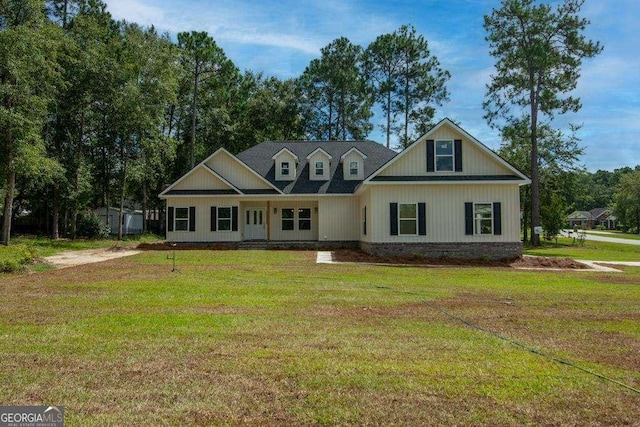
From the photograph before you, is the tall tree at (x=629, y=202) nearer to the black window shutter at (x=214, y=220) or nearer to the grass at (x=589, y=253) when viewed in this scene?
the grass at (x=589, y=253)

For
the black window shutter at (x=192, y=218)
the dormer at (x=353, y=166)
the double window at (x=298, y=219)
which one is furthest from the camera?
the double window at (x=298, y=219)

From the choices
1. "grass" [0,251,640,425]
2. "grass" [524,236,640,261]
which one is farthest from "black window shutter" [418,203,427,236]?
"grass" [0,251,640,425]

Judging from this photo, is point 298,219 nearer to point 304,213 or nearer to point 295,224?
point 295,224

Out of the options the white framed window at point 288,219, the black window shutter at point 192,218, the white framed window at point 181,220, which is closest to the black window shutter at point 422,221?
the white framed window at point 288,219

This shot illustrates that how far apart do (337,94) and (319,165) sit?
17.9 m

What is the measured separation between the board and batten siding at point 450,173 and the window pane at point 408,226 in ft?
6.44

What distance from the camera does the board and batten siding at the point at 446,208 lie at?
64.4 ft

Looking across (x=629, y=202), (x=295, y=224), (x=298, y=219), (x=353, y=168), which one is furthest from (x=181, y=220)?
(x=629, y=202)

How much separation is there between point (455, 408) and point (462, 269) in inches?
497

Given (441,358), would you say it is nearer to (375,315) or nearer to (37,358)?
(375,315)

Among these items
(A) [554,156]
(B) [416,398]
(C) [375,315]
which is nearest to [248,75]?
(A) [554,156]

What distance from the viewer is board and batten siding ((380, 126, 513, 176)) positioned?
64.7 ft

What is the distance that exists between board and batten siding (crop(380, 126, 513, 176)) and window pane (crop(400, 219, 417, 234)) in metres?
1.96

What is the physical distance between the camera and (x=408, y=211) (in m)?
19.8
